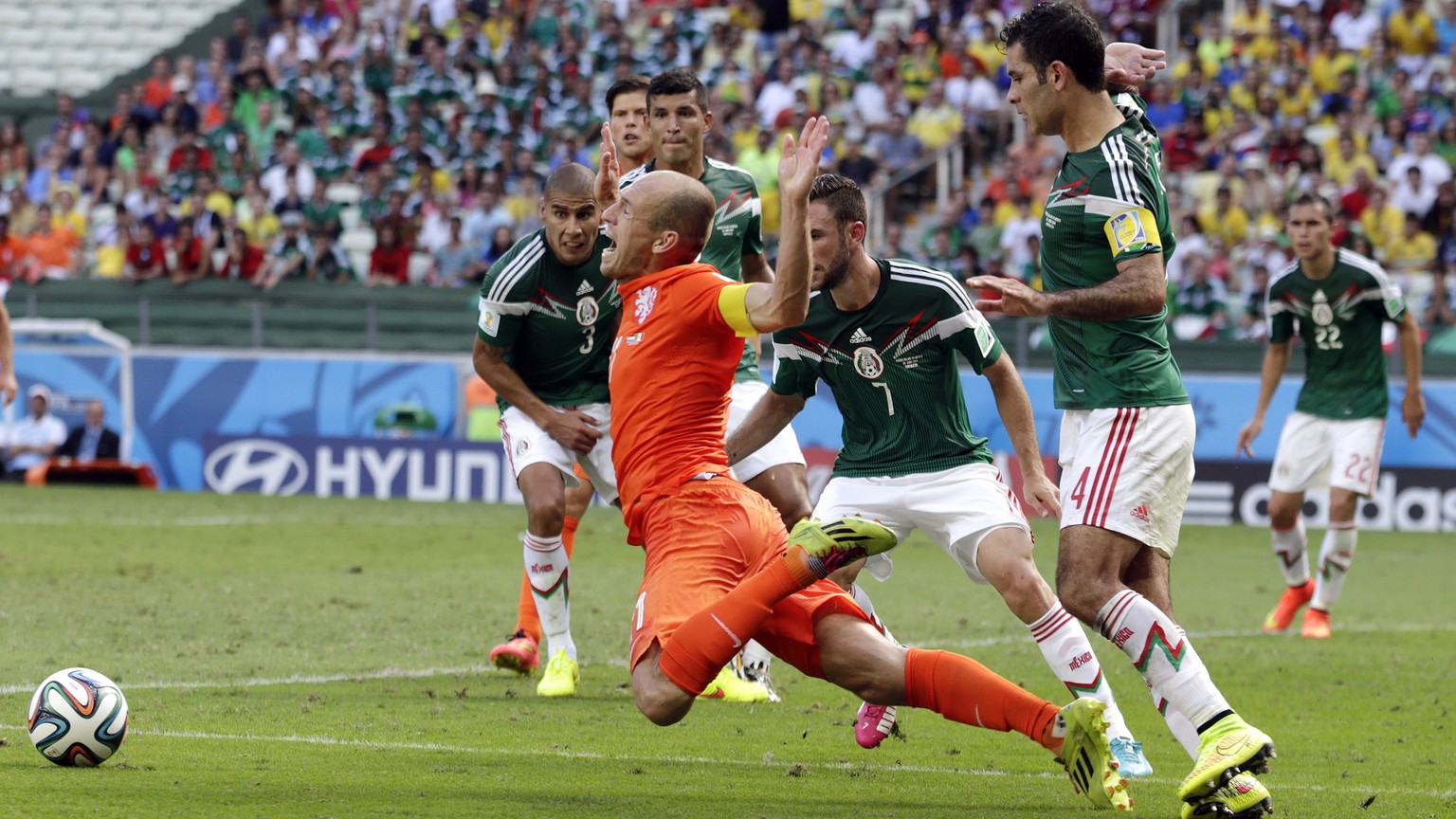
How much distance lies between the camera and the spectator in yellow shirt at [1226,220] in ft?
67.2

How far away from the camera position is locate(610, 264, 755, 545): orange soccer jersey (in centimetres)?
588

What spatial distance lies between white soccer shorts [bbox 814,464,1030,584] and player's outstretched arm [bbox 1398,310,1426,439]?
562 centimetres

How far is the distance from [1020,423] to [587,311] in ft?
8.99

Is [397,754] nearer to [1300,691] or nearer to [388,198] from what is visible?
[1300,691]

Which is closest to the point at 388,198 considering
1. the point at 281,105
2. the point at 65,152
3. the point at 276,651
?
the point at 281,105

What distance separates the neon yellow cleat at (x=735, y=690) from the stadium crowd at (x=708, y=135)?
12.2m

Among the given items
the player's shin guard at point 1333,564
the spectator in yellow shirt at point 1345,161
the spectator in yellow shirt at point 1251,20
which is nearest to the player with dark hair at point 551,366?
the player's shin guard at point 1333,564

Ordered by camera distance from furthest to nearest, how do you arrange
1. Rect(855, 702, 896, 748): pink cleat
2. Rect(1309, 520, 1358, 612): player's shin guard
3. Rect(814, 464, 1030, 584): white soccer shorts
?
Rect(1309, 520, 1358, 612): player's shin guard
Rect(855, 702, 896, 748): pink cleat
Rect(814, 464, 1030, 584): white soccer shorts

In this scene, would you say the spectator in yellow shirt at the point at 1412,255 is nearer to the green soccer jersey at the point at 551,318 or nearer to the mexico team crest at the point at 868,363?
the green soccer jersey at the point at 551,318

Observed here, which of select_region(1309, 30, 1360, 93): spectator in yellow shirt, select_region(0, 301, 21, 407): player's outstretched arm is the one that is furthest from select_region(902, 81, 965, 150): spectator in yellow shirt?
select_region(0, 301, 21, 407): player's outstretched arm

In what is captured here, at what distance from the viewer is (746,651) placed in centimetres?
816

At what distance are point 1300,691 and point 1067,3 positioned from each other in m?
4.20

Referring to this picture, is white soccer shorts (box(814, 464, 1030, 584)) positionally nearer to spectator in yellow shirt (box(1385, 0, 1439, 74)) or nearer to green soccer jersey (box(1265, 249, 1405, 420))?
green soccer jersey (box(1265, 249, 1405, 420))

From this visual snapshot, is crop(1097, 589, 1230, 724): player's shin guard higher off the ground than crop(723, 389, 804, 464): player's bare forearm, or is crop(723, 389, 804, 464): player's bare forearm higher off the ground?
crop(723, 389, 804, 464): player's bare forearm
